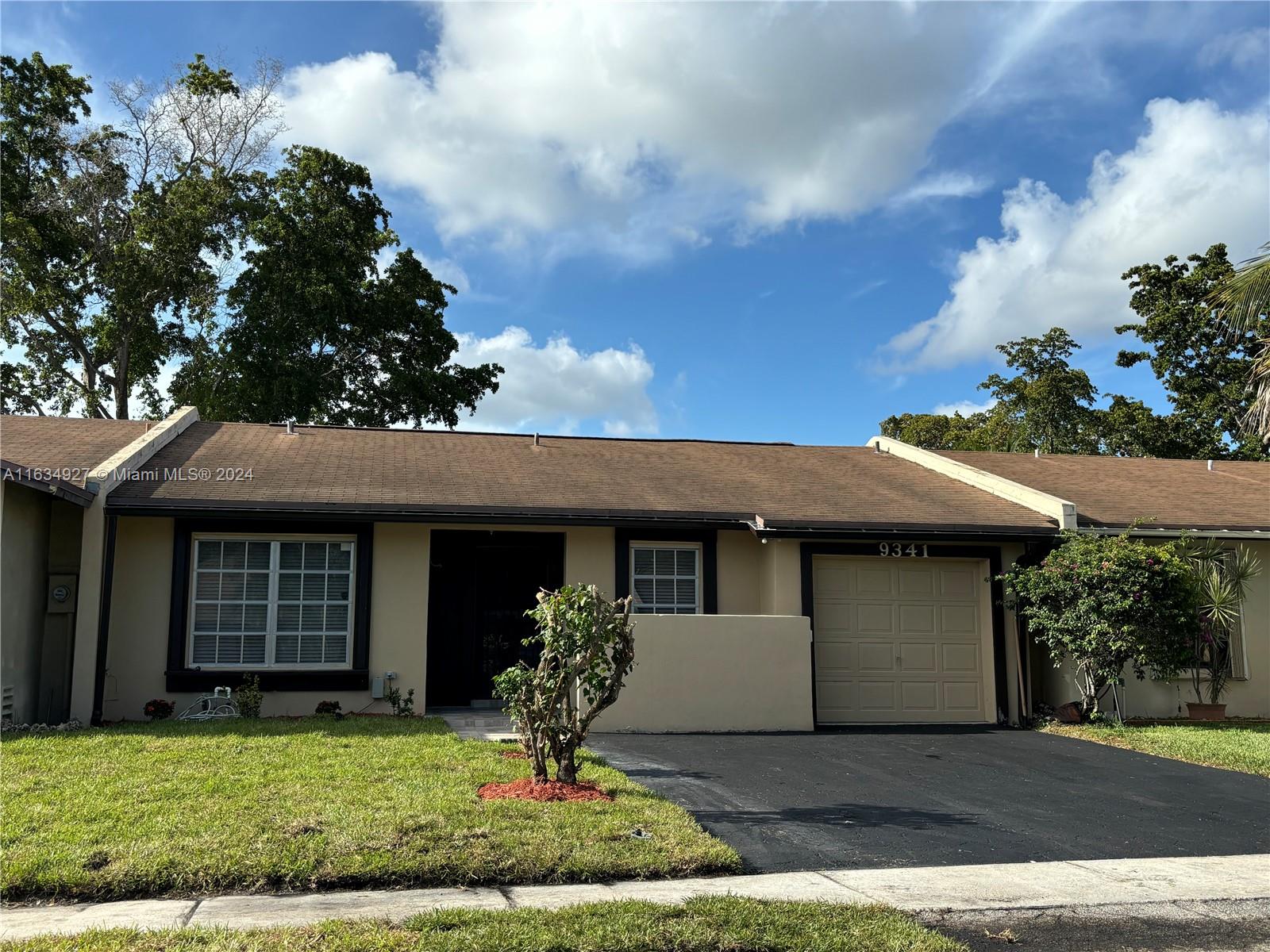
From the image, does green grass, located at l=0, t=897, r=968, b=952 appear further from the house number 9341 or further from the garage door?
the house number 9341

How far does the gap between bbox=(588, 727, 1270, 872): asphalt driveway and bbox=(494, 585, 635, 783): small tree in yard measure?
1007 mm

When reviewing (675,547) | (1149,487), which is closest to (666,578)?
(675,547)

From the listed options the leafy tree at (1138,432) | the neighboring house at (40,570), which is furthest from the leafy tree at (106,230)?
the leafy tree at (1138,432)

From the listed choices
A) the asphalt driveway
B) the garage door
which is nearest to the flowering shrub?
the asphalt driveway

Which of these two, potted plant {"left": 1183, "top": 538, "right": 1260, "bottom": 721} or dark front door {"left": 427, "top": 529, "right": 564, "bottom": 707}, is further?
dark front door {"left": 427, "top": 529, "right": 564, "bottom": 707}

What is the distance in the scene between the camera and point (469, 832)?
Result: 6.21 m

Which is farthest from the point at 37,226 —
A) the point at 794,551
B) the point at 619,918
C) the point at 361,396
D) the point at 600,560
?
the point at 619,918

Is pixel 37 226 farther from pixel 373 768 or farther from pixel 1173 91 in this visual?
→ pixel 1173 91

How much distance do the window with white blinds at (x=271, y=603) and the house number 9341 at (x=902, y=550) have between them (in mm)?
7230

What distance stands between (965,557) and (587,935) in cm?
1068

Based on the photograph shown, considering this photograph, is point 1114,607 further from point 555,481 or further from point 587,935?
point 587,935

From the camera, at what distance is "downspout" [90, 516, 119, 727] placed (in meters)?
11.6

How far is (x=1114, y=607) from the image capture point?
12180 mm

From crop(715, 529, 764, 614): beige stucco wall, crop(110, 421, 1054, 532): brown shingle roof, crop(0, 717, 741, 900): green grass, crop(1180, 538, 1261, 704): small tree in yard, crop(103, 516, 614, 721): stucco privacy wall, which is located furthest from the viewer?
crop(715, 529, 764, 614): beige stucco wall
